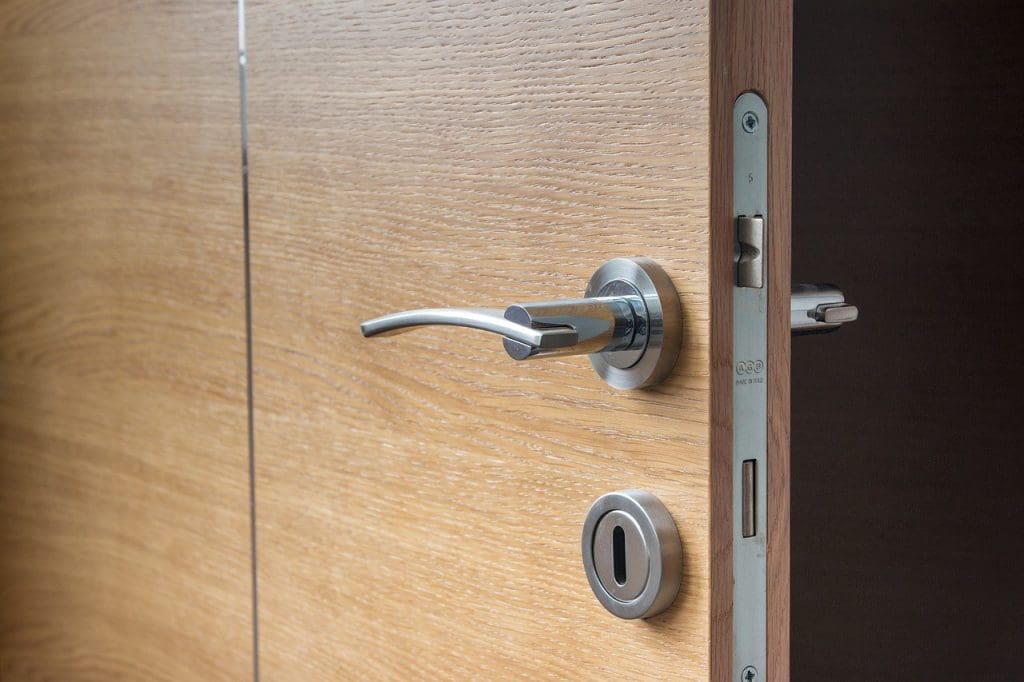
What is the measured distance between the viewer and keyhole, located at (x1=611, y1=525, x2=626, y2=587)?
0.39m

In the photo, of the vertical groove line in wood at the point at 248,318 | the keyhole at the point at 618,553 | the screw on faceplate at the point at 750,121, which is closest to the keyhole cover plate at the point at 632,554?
the keyhole at the point at 618,553

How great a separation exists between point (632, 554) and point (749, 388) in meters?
0.08

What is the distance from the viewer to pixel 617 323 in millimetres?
371

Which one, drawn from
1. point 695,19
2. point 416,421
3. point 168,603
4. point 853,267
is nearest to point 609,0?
point 695,19

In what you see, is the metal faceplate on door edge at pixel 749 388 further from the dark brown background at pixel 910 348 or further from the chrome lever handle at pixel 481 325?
the dark brown background at pixel 910 348

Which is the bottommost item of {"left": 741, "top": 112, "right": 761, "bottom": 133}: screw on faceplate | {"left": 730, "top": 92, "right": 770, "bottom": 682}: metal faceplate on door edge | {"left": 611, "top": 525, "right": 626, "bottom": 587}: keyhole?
{"left": 611, "top": 525, "right": 626, "bottom": 587}: keyhole

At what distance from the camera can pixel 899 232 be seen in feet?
2.23

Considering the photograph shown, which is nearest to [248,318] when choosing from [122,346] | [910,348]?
[122,346]

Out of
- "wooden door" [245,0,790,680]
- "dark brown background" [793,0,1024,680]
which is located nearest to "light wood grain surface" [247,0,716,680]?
"wooden door" [245,0,790,680]

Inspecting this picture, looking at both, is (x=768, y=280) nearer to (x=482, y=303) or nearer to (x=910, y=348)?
(x=482, y=303)

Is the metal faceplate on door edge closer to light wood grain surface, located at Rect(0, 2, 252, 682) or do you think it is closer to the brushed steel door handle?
the brushed steel door handle

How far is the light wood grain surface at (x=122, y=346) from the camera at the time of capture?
66 centimetres

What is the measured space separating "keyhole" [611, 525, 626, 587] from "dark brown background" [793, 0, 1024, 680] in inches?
13.3

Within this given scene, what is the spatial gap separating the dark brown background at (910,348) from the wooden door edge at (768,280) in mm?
321
